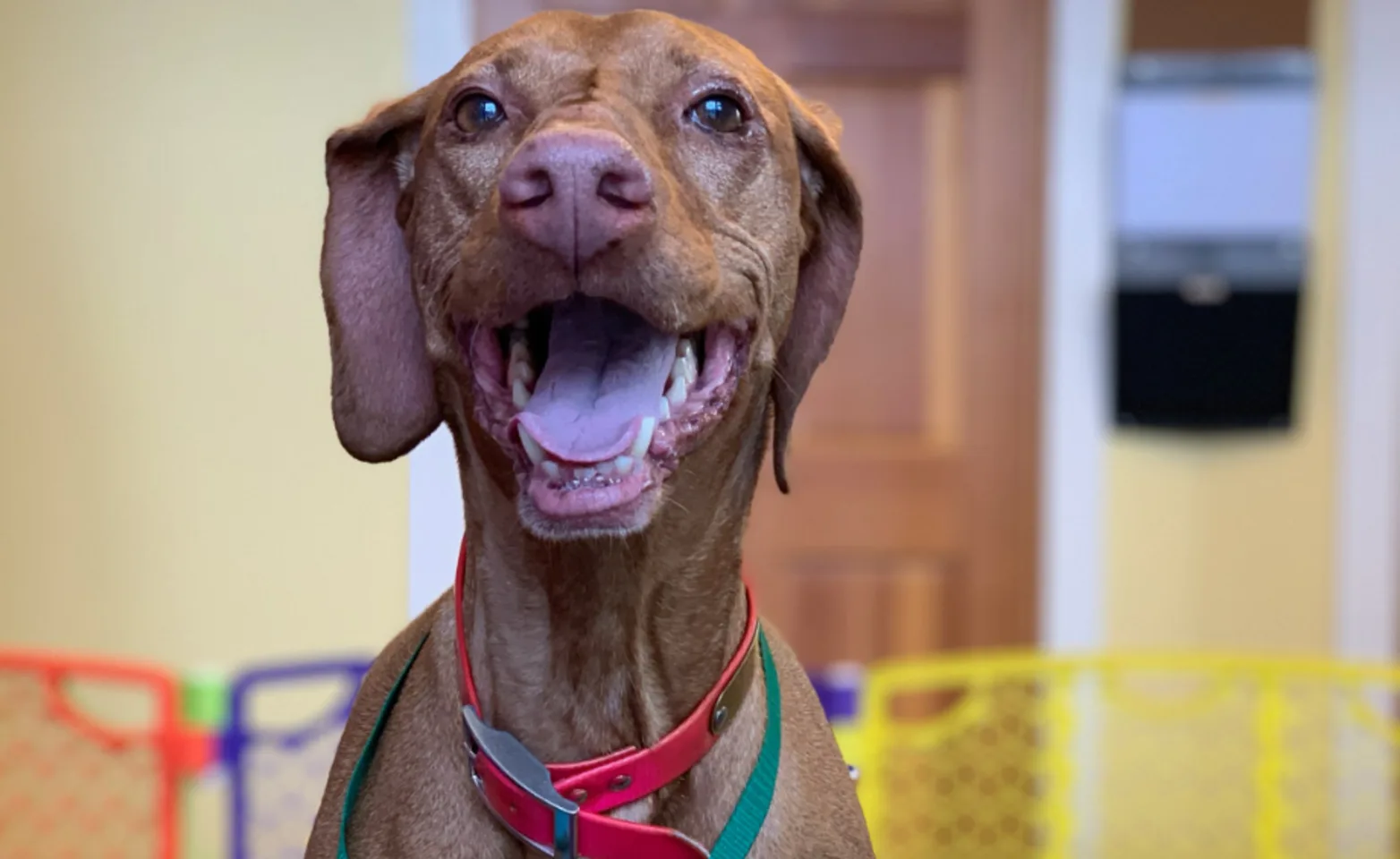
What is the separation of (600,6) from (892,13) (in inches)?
21.6

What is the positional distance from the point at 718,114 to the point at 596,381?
0.21 metres

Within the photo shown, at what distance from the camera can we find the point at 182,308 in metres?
0.79

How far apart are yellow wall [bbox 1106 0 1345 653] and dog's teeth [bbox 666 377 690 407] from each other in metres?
1.92

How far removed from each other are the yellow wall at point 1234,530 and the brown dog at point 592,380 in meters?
1.76

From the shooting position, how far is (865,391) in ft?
7.78

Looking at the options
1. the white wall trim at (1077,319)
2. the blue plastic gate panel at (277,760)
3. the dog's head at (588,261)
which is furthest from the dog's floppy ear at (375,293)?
the white wall trim at (1077,319)

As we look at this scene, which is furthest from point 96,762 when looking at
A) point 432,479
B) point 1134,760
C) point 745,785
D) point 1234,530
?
point 1234,530

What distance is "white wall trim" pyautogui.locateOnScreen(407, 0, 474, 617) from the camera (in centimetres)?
81

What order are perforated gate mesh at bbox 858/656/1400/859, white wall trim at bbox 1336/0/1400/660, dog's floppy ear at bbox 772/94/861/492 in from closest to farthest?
1. dog's floppy ear at bbox 772/94/861/492
2. perforated gate mesh at bbox 858/656/1400/859
3. white wall trim at bbox 1336/0/1400/660

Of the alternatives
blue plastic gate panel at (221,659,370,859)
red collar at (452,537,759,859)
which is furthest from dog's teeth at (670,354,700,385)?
blue plastic gate panel at (221,659,370,859)

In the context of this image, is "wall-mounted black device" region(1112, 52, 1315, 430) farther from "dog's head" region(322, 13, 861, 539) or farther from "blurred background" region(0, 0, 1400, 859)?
"dog's head" region(322, 13, 861, 539)

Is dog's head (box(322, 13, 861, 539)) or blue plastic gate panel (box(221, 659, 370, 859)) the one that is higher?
dog's head (box(322, 13, 861, 539))

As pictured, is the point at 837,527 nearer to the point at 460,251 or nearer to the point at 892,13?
the point at 892,13

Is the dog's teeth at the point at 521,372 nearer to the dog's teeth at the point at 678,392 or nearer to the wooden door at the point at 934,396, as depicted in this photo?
the dog's teeth at the point at 678,392
